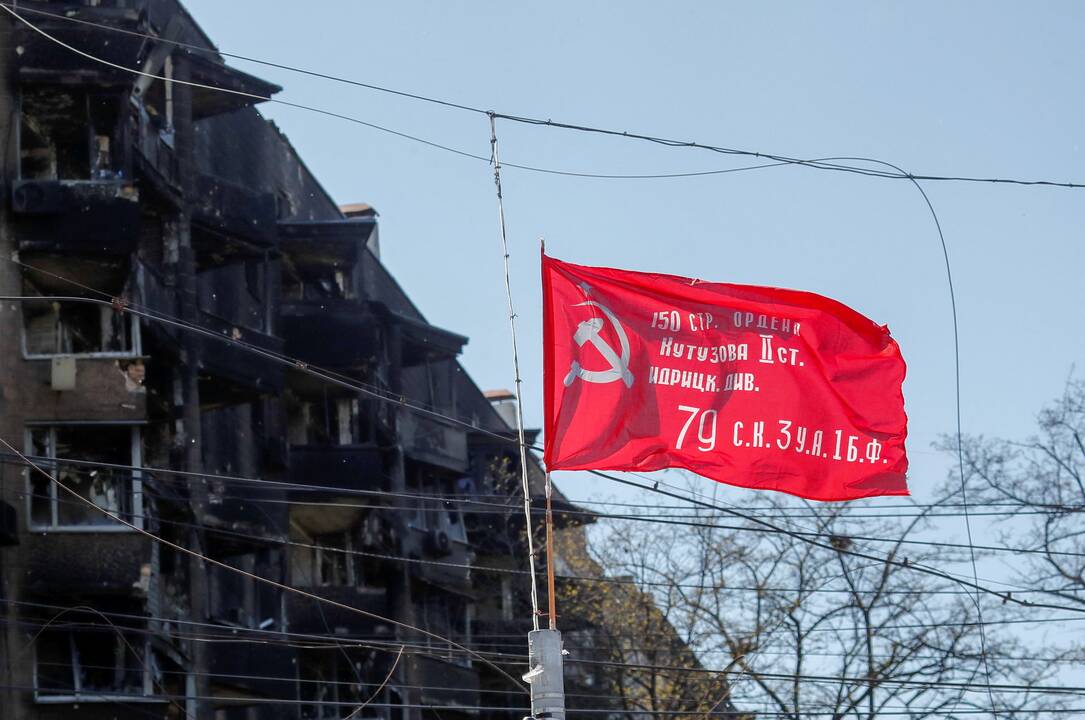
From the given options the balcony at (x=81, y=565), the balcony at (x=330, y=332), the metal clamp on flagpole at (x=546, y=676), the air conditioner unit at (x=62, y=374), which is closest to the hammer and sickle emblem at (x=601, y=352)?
the metal clamp on flagpole at (x=546, y=676)

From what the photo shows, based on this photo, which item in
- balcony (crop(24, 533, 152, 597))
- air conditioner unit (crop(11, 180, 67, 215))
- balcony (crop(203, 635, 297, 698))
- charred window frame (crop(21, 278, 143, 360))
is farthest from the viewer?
balcony (crop(203, 635, 297, 698))

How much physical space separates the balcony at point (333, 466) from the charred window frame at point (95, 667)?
35.8ft

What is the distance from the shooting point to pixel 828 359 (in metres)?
17.3

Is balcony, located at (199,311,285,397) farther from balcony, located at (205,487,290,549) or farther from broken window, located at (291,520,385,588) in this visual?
broken window, located at (291,520,385,588)

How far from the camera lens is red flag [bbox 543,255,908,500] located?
1641 centimetres

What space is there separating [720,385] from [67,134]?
16.2 m

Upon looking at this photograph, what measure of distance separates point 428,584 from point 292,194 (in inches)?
370

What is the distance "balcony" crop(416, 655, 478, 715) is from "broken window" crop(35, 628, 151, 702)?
13.4m

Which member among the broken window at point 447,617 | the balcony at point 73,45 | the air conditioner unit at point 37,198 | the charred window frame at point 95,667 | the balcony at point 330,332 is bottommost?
the charred window frame at point 95,667

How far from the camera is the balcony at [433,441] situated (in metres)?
44.2

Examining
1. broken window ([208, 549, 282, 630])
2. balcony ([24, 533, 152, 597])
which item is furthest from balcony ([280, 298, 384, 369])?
balcony ([24, 533, 152, 597])

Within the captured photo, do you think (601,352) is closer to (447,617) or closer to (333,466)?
(333,466)

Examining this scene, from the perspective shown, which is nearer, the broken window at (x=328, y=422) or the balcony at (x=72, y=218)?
the balcony at (x=72, y=218)

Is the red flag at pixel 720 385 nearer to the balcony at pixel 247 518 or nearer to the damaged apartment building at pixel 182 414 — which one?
the damaged apartment building at pixel 182 414
